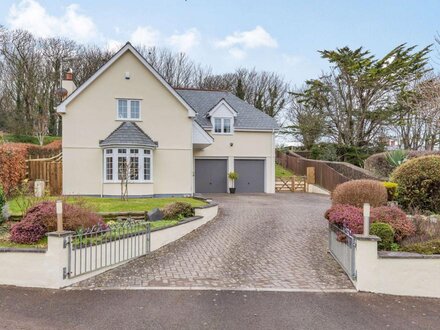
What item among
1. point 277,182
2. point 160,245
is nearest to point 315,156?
point 277,182

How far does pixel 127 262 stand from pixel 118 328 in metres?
4.00

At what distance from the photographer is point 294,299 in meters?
6.91

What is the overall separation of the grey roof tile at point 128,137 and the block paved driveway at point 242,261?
6874mm

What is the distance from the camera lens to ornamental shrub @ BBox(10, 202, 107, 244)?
28.6ft

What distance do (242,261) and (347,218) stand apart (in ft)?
9.24

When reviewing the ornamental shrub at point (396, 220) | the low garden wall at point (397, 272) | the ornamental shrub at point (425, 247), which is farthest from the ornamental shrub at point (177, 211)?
the ornamental shrub at point (425, 247)

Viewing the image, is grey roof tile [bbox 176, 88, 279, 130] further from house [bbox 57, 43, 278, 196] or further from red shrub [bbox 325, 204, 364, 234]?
red shrub [bbox 325, 204, 364, 234]

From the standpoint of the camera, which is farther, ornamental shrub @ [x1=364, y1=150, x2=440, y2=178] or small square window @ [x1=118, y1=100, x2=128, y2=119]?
ornamental shrub @ [x1=364, y1=150, x2=440, y2=178]

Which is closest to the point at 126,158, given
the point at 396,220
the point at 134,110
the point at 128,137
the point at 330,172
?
the point at 128,137

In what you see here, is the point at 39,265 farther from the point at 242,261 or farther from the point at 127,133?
the point at 127,133

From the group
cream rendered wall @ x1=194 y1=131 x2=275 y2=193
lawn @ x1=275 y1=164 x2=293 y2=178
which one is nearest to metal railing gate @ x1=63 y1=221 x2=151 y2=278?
cream rendered wall @ x1=194 y1=131 x2=275 y2=193

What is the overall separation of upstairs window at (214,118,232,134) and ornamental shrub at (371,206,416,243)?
57.2ft

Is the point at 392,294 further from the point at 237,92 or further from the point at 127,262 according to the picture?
the point at 237,92

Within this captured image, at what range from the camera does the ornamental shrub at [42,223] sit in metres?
8.72
